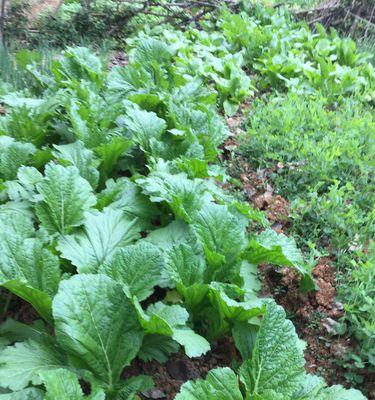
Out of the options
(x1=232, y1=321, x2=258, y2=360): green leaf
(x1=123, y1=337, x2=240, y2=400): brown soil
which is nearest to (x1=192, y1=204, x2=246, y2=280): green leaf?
(x1=232, y1=321, x2=258, y2=360): green leaf

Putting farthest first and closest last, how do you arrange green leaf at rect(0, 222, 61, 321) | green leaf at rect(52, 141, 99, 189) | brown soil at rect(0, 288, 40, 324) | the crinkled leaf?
green leaf at rect(52, 141, 99, 189), the crinkled leaf, brown soil at rect(0, 288, 40, 324), green leaf at rect(0, 222, 61, 321)

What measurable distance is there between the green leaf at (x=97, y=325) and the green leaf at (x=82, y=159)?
962mm

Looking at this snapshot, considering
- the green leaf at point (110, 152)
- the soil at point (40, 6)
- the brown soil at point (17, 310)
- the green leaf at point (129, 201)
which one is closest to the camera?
the brown soil at point (17, 310)

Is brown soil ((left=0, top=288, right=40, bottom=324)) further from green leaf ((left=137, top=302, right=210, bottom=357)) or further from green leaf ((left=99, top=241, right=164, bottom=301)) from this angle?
green leaf ((left=137, top=302, right=210, bottom=357))

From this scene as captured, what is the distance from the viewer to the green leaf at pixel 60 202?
241 centimetres

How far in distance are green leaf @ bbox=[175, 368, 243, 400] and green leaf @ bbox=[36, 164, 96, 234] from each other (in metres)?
1.05

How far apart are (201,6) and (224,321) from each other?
5896 mm

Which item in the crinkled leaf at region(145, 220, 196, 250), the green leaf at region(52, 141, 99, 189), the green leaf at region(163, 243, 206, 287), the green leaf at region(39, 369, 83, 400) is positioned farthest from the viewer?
the green leaf at region(52, 141, 99, 189)

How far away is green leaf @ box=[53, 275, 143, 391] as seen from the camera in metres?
1.88

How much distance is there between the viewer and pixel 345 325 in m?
2.55

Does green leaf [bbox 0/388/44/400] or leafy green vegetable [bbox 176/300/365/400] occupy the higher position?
leafy green vegetable [bbox 176/300/365/400]

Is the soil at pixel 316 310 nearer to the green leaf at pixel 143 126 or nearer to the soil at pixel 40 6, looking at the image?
the green leaf at pixel 143 126

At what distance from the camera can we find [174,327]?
6.72 feet

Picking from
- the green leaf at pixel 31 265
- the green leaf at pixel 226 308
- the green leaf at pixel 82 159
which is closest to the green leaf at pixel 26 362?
the green leaf at pixel 31 265
